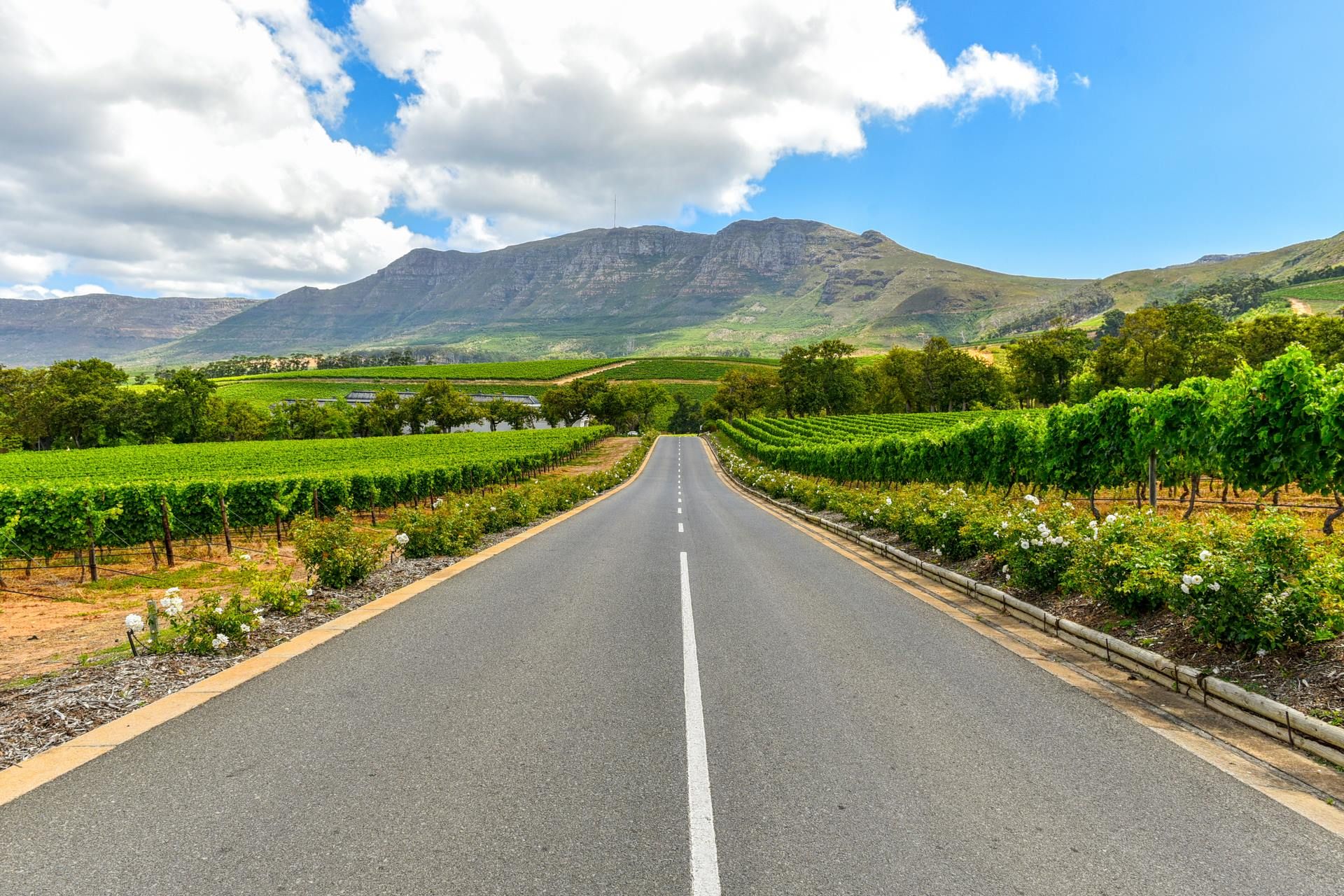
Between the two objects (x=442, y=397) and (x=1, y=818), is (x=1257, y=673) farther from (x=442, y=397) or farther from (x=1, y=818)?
(x=442, y=397)

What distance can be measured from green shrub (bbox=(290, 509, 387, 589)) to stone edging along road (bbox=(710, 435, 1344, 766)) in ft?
29.6

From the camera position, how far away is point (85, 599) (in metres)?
12.9

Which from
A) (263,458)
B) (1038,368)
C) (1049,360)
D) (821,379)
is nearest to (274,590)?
(263,458)

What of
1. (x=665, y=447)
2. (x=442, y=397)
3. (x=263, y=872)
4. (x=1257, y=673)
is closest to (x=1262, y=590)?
(x=1257, y=673)

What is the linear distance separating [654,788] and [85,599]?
15017mm

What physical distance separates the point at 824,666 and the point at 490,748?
3232mm

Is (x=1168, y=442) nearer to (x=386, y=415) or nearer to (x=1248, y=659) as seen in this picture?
(x=1248, y=659)

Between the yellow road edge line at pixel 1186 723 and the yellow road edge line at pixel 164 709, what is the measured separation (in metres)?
7.28

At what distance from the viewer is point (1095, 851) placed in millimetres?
3176

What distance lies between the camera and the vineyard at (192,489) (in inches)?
608

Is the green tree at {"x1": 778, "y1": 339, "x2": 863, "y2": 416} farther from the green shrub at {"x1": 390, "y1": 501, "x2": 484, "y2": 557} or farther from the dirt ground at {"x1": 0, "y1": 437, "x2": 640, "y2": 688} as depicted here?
the green shrub at {"x1": 390, "y1": 501, "x2": 484, "y2": 557}

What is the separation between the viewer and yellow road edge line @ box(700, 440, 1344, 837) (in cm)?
372

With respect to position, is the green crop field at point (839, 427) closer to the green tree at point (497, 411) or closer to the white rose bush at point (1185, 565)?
the white rose bush at point (1185, 565)

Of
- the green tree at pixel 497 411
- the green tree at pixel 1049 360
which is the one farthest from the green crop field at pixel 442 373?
the green tree at pixel 1049 360
